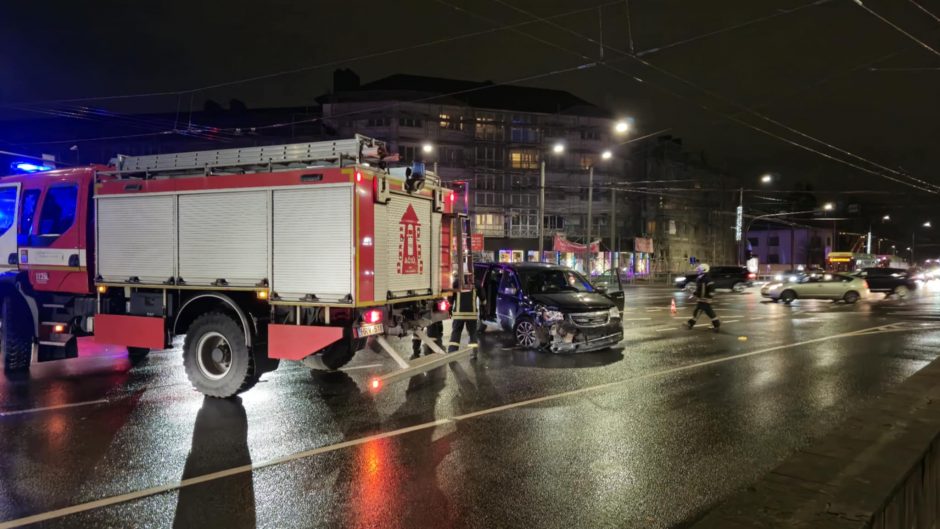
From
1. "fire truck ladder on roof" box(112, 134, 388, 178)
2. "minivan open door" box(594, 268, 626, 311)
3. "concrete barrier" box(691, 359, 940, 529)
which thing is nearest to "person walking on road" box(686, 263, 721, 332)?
"minivan open door" box(594, 268, 626, 311)

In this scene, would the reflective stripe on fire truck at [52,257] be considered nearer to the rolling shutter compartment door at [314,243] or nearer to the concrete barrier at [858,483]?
the rolling shutter compartment door at [314,243]

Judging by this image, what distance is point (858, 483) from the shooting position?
2.64 meters

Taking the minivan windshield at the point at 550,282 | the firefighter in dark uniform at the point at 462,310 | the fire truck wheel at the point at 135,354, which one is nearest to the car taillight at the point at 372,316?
the firefighter in dark uniform at the point at 462,310

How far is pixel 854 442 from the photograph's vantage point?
3.34m

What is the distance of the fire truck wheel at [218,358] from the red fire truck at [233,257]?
0.06ft

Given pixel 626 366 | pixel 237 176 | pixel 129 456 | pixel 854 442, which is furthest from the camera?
pixel 626 366

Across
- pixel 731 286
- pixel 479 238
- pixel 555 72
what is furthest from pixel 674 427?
pixel 731 286

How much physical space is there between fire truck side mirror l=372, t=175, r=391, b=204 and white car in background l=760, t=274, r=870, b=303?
24.4 m

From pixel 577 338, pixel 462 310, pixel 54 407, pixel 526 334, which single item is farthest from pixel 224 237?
pixel 577 338

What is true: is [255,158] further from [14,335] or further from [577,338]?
[577,338]

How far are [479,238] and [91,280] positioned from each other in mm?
21493

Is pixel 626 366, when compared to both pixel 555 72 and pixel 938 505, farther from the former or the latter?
pixel 555 72

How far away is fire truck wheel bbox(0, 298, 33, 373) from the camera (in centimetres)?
913

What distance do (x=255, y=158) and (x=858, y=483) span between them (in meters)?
7.25
